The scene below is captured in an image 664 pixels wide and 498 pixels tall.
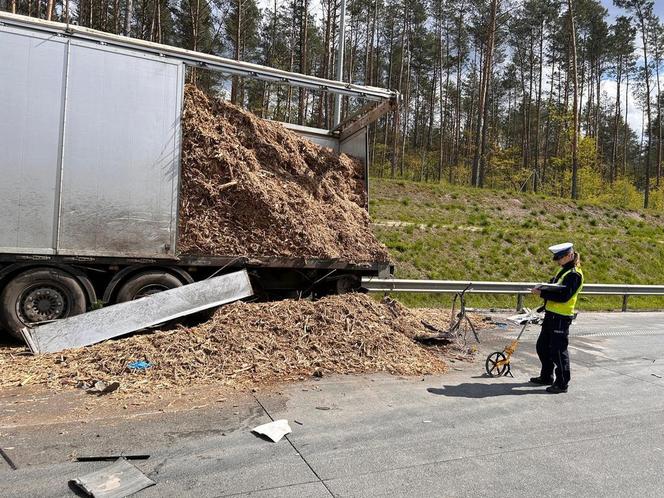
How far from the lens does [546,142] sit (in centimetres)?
4262

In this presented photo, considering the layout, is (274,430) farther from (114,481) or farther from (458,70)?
(458,70)

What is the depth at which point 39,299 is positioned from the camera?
637cm

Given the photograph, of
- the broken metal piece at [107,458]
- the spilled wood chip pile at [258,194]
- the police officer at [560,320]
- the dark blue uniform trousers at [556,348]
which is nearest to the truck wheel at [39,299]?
the spilled wood chip pile at [258,194]

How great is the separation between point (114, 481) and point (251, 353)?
2.74m

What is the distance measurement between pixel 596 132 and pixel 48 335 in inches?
1864

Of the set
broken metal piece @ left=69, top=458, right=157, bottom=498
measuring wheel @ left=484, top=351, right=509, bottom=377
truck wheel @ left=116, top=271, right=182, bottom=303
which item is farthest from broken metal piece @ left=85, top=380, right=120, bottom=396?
measuring wheel @ left=484, top=351, right=509, bottom=377

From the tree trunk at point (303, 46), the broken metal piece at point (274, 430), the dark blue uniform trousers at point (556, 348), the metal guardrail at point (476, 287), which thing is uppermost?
the tree trunk at point (303, 46)

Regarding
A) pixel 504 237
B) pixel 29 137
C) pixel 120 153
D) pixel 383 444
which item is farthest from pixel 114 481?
pixel 504 237

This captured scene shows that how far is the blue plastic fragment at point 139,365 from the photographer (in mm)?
5418

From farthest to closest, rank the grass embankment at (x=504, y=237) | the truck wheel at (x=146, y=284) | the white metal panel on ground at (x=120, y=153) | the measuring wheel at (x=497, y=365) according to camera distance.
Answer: the grass embankment at (x=504, y=237) < the truck wheel at (x=146, y=284) < the measuring wheel at (x=497, y=365) < the white metal panel on ground at (x=120, y=153)

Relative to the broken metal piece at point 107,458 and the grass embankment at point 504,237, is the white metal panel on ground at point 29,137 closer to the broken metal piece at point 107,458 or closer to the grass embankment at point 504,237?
the broken metal piece at point 107,458

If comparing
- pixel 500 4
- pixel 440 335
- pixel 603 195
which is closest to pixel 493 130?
pixel 603 195

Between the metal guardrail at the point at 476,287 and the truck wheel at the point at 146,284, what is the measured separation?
404 centimetres

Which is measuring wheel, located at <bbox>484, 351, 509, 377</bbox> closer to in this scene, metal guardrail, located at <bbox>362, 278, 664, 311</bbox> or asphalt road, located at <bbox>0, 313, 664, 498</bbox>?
asphalt road, located at <bbox>0, 313, 664, 498</bbox>
